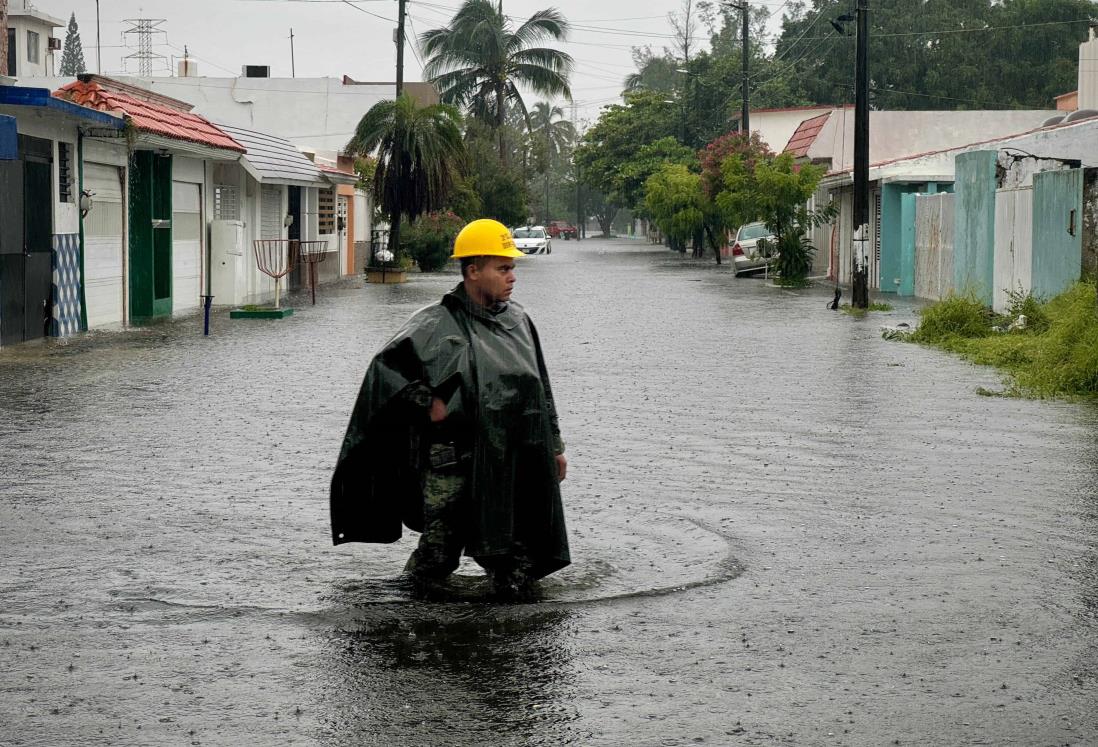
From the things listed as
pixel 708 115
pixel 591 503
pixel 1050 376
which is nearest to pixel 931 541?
pixel 591 503

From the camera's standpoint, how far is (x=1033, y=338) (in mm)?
17844

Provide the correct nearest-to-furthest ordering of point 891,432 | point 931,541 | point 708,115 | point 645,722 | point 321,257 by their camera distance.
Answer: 1. point 645,722
2. point 931,541
3. point 891,432
4. point 321,257
5. point 708,115

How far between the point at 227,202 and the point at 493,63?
39.7 m

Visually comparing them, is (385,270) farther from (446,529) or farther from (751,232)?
(446,529)

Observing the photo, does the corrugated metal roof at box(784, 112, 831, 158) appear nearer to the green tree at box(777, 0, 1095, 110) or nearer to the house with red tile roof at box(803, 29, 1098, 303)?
the house with red tile roof at box(803, 29, 1098, 303)

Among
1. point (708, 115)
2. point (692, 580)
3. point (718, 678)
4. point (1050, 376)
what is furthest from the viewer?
point (708, 115)

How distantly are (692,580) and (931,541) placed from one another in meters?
1.46

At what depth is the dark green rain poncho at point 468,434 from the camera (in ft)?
20.4

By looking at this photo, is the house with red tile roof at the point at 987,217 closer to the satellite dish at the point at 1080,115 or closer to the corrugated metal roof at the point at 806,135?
the satellite dish at the point at 1080,115

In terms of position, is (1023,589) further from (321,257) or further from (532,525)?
(321,257)

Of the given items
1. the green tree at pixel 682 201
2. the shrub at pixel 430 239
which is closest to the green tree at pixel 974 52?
the green tree at pixel 682 201

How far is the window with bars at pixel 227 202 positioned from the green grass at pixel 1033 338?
1441 centimetres

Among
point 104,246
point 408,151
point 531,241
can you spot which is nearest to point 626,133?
point 531,241

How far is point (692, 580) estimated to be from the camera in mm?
6852
